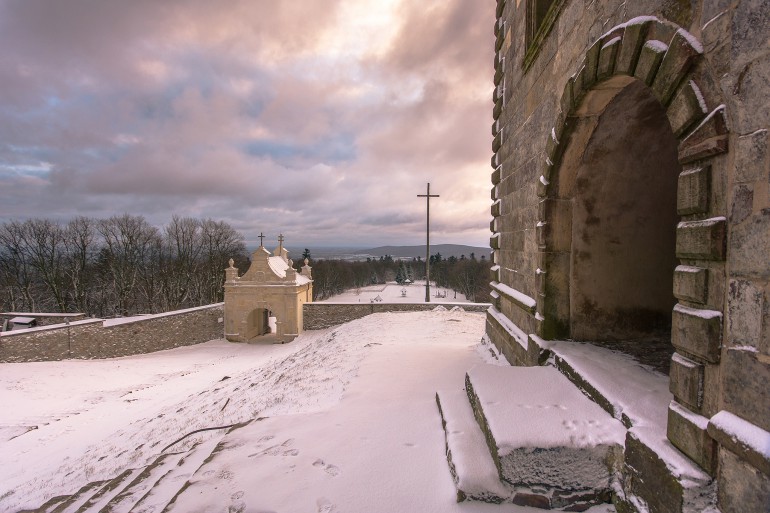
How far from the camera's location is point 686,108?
→ 203cm

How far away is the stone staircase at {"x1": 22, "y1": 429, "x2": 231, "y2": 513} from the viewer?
3117 mm

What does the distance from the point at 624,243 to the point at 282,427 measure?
4.66m

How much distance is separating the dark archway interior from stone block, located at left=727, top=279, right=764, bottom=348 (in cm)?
249

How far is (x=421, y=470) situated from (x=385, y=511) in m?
0.53

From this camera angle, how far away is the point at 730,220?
181cm

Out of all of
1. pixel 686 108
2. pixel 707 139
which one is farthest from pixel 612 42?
pixel 707 139

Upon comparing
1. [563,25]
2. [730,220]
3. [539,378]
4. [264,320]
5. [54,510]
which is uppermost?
[563,25]

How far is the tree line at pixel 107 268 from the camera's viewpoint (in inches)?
1187

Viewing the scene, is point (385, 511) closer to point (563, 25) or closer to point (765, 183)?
point (765, 183)

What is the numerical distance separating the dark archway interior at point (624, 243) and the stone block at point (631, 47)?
54.3 inches

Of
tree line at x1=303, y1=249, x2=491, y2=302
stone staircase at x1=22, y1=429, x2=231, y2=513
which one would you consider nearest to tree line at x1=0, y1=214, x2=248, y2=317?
tree line at x1=303, y1=249, x2=491, y2=302

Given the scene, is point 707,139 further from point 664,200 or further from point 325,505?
point 325,505

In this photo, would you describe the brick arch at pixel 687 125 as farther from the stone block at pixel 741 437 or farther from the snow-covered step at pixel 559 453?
the snow-covered step at pixel 559 453

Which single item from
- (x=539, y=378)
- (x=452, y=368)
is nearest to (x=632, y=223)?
(x=539, y=378)
